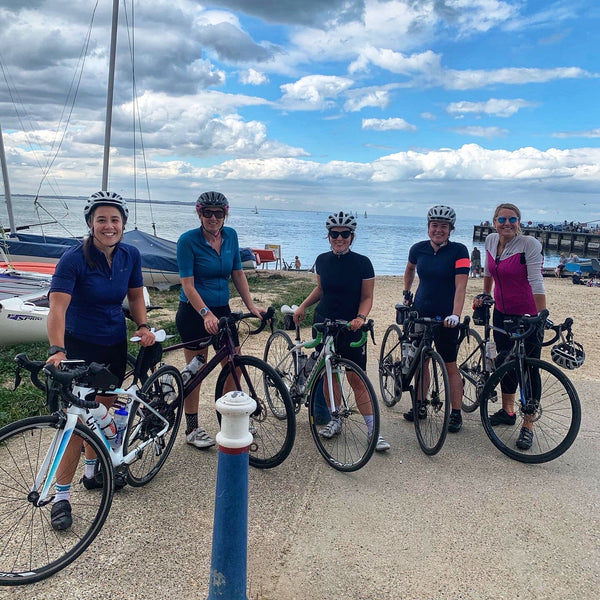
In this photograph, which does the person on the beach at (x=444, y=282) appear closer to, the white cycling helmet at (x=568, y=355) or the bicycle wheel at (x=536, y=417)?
the bicycle wheel at (x=536, y=417)

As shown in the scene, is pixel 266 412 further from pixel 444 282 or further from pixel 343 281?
pixel 444 282

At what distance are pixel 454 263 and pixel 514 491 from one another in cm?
196

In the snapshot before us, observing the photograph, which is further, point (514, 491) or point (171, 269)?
point (171, 269)

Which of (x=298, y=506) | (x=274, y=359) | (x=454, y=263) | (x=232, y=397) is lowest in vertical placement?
(x=298, y=506)

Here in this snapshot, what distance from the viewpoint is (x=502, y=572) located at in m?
2.78

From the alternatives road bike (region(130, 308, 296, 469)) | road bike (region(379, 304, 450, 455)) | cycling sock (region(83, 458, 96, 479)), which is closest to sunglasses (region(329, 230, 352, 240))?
road bike (region(130, 308, 296, 469))

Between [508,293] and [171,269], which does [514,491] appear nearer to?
[508,293]

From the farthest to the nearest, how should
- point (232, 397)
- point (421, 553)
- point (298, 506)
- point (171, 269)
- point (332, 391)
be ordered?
point (171, 269)
point (332, 391)
point (298, 506)
point (421, 553)
point (232, 397)

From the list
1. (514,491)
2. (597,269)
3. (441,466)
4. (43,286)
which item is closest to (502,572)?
(514,491)

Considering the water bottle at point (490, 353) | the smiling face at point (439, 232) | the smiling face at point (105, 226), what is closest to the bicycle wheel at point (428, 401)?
the water bottle at point (490, 353)

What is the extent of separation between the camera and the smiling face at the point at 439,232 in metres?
4.43

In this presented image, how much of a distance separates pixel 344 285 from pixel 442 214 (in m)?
1.16

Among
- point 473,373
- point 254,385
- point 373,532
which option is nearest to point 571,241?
point 473,373

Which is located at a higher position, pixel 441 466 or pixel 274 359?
pixel 274 359
